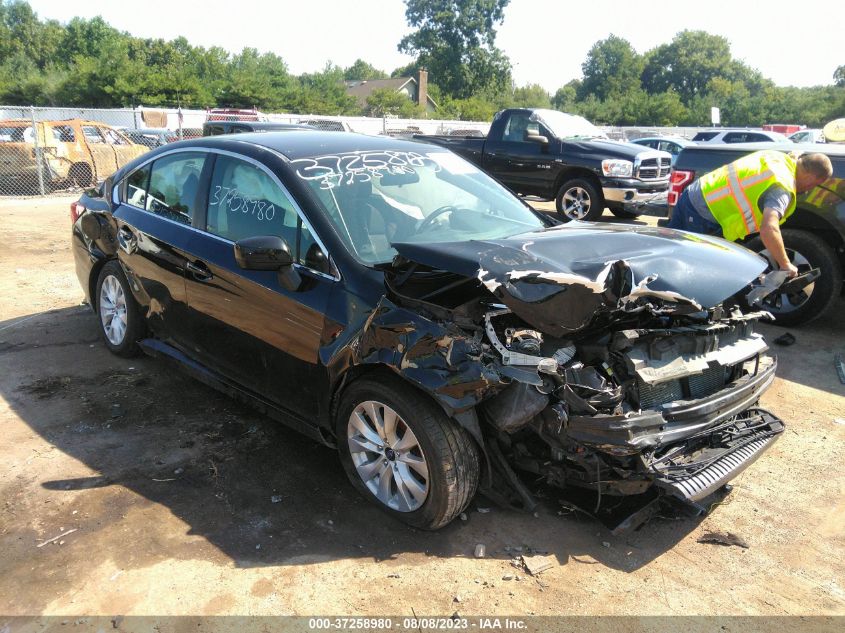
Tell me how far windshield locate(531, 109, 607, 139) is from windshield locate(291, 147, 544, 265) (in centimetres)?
826

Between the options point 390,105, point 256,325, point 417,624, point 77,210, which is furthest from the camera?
point 390,105

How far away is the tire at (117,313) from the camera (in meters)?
4.90

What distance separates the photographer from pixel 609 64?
302 ft

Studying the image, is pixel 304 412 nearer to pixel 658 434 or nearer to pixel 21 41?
pixel 658 434

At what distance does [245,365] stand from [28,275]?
5383 millimetres

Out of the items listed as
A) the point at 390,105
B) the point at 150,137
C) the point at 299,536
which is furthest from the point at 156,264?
the point at 390,105

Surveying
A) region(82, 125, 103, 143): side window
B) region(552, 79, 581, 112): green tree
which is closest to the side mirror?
region(82, 125, 103, 143): side window

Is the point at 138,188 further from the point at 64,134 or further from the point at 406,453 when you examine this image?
the point at 64,134

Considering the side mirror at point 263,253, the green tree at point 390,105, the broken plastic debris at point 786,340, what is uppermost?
the green tree at point 390,105

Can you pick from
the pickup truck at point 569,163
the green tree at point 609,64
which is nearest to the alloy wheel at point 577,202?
the pickup truck at point 569,163

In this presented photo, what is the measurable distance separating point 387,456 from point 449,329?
28.8 inches

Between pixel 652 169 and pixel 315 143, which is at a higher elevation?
pixel 315 143

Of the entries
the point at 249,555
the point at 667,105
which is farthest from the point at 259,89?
the point at 249,555

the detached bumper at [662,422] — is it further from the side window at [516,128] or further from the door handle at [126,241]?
the side window at [516,128]
